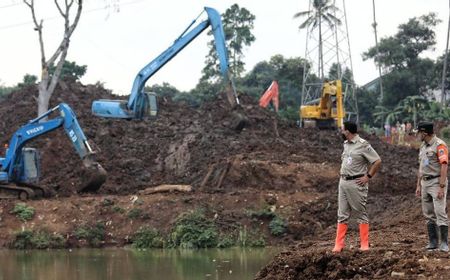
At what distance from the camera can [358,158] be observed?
11.8 m

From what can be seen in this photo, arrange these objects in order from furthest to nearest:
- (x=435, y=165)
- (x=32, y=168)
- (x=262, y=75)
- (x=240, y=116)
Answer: (x=262, y=75) → (x=240, y=116) → (x=32, y=168) → (x=435, y=165)

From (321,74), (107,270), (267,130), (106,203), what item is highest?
(321,74)

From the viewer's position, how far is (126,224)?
23.2 meters

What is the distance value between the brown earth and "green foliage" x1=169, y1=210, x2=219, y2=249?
0.40 metres

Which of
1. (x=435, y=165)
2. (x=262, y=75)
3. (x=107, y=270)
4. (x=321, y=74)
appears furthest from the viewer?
(x=262, y=75)

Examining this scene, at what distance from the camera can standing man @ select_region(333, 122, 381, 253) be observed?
11.8 m

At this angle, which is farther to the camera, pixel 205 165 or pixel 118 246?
pixel 205 165

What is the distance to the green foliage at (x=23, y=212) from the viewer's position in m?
24.0

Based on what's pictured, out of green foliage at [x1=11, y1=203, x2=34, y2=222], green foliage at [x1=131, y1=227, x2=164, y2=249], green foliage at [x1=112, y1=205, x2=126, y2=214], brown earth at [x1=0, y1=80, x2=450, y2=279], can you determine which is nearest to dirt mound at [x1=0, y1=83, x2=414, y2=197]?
brown earth at [x1=0, y1=80, x2=450, y2=279]

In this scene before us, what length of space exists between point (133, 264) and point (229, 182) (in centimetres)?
931

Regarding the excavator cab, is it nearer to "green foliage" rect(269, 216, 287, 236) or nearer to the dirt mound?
the dirt mound

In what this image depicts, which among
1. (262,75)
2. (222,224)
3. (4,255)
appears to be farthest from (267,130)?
(262,75)

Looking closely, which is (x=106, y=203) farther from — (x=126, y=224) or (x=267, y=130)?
(x=267, y=130)

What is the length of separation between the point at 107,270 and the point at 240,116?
18084 mm
